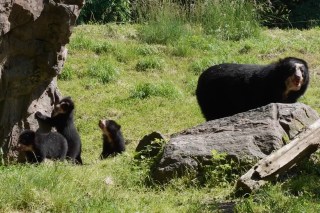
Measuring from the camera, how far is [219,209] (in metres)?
5.87

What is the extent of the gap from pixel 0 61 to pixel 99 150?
3433 millimetres

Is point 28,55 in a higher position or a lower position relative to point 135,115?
higher

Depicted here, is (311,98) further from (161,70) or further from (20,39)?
(20,39)

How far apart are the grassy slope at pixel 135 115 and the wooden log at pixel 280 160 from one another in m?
0.14

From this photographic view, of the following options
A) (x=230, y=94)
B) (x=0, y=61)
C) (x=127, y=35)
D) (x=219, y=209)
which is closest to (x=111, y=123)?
(x=230, y=94)

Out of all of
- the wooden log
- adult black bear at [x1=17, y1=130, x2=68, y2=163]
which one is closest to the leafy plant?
adult black bear at [x1=17, y1=130, x2=68, y2=163]

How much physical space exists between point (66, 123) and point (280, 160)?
417 cm

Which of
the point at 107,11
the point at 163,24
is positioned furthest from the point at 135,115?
the point at 107,11

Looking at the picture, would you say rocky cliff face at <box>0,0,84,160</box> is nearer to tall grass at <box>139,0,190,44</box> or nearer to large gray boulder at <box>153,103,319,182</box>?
large gray boulder at <box>153,103,319,182</box>

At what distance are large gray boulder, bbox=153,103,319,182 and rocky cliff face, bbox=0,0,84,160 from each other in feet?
7.14

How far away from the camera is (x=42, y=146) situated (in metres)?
8.88

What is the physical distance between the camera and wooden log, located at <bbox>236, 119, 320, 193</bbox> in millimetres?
6266

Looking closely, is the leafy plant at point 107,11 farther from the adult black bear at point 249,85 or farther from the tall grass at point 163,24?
the adult black bear at point 249,85

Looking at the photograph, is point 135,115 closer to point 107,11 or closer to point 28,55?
point 28,55
